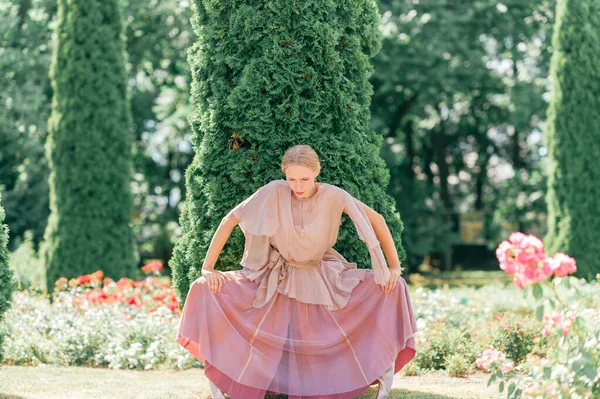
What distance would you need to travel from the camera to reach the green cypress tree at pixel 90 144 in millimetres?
11430

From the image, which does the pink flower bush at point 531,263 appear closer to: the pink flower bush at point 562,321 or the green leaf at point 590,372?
the pink flower bush at point 562,321

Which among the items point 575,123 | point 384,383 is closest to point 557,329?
point 384,383

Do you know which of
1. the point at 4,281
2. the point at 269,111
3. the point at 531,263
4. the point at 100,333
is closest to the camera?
the point at 531,263

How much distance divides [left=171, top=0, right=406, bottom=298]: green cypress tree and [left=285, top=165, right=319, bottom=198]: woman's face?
0.76 metres

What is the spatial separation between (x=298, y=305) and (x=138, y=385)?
1.77m

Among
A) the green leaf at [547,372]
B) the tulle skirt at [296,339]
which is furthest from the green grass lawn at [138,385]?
the green leaf at [547,372]

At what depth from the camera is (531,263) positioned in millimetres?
3703

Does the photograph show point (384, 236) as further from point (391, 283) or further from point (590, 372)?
point (590, 372)

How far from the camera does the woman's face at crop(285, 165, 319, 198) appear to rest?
4.63m

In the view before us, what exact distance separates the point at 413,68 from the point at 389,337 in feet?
42.3

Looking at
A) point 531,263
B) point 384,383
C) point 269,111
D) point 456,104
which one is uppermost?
point 456,104

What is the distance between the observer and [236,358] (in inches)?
185

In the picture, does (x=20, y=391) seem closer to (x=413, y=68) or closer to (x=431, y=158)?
(x=413, y=68)

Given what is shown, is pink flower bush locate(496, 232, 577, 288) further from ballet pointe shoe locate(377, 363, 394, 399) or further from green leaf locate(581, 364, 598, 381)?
ballet pointe shoe locate(377, 363, 394, 399)
